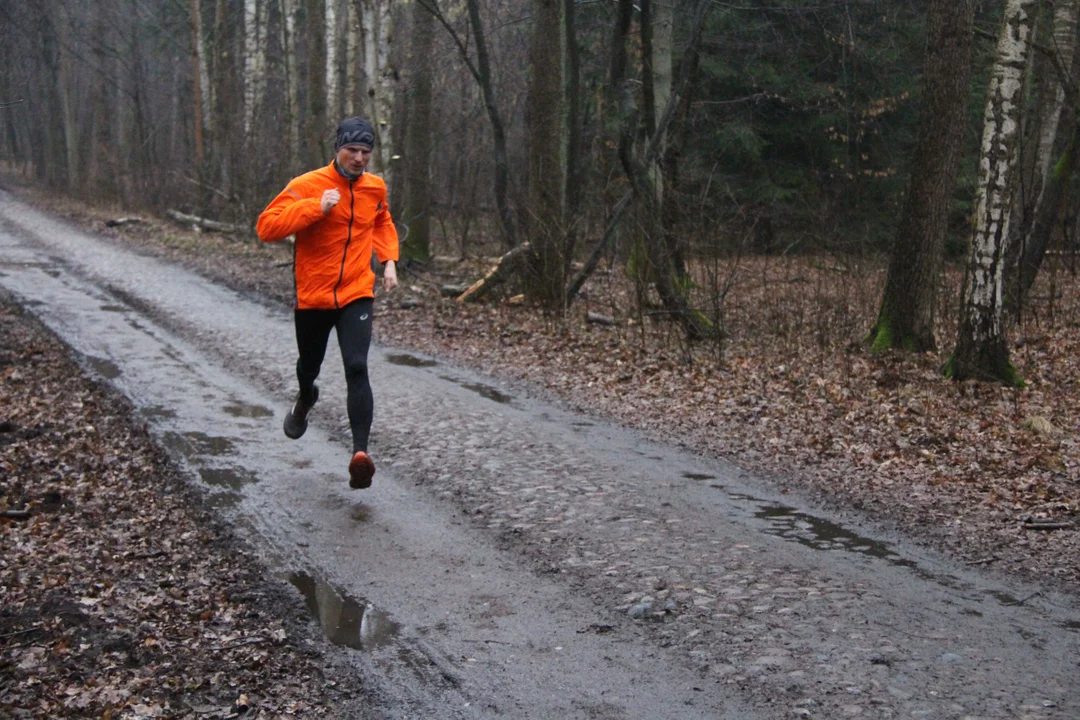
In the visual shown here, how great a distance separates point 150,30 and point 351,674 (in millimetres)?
42695

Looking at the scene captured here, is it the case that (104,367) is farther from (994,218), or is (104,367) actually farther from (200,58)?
(200,58)

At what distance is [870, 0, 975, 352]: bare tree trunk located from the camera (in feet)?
38.4

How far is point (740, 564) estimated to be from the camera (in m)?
5.70

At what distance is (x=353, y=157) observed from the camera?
6.61 m

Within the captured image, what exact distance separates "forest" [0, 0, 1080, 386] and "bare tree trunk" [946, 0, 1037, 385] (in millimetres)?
21

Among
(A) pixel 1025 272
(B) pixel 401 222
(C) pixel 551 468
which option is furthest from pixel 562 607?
(B) pixel 401 222

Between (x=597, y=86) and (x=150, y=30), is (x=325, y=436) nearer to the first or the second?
(x=597, y=86)

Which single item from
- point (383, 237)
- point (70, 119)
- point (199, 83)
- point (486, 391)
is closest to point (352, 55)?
point (199, 83)

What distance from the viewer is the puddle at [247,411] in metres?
9.16

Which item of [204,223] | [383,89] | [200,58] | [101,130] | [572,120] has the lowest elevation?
[204,223]

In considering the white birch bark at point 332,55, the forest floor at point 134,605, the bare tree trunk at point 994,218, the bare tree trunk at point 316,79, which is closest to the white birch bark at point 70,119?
the bare tree trunk at point 316,79

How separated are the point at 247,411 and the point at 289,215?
3.23m

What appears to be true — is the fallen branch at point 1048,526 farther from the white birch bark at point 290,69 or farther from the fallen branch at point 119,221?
the fallen branch at point 119,221

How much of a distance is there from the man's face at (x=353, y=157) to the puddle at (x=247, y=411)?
3208 millimetres
